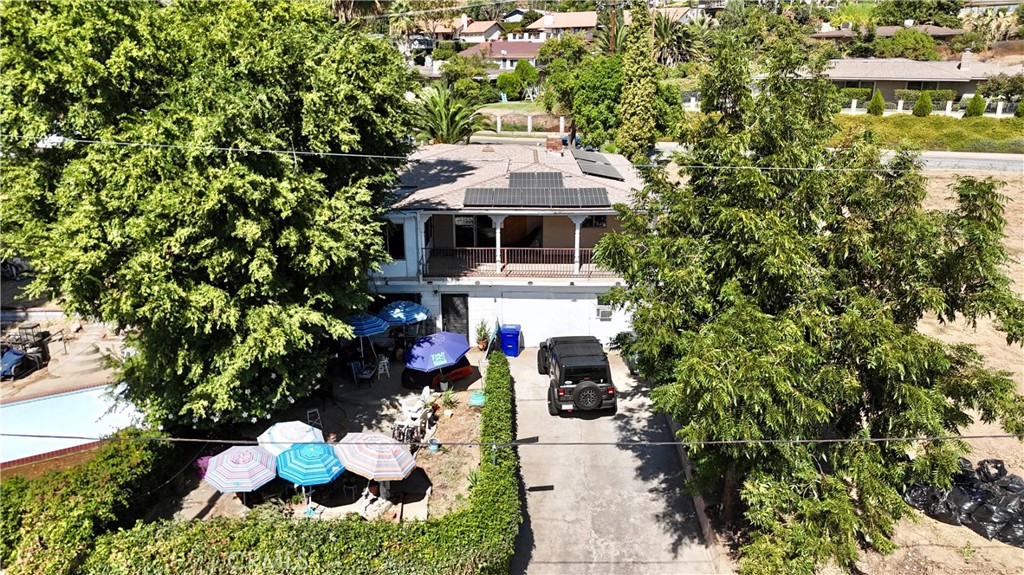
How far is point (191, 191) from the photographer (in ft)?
40.0

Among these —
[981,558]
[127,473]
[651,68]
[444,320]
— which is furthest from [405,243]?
[651,68]

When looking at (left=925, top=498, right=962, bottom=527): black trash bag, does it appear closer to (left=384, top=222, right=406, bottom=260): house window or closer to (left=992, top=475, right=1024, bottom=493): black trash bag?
(left=992, top=475, right=1024, bottom=493): black trash bag

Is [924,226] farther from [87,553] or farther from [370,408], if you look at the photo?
[87,553]

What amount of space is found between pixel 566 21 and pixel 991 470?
329 ft

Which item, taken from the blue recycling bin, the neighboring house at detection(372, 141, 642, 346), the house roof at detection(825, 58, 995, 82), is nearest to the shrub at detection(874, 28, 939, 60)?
the house roof at detection(825, 58, 995, 82)

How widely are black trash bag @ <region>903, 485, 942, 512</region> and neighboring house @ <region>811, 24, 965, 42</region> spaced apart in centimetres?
7902

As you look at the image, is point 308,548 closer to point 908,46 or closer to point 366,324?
point 366,324

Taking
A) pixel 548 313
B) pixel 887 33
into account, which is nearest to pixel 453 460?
pixel 548 313

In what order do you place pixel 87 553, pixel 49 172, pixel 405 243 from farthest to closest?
pixel 405 243 < pixel 49 172 < pixel 87 553

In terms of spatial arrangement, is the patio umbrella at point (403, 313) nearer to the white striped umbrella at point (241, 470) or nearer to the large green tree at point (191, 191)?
the large green tree at point (191, 191)

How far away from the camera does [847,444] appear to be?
32.2 ft

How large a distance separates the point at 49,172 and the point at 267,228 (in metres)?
5.49

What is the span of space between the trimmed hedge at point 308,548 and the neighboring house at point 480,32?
10221cm

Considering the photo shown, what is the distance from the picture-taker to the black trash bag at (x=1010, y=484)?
1252 cm
